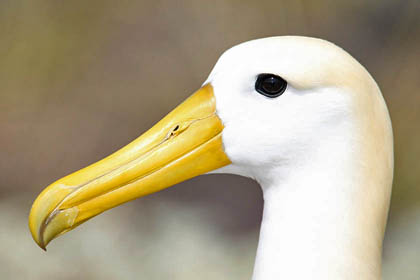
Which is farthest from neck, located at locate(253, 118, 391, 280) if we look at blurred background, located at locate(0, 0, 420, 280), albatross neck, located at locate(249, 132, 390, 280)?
blurred background, located at locate(0, 0, 420, 280)

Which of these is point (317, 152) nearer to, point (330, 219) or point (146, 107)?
point (330, 219)

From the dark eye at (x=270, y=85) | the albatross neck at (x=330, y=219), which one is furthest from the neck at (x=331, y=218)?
the dark eye at (x=270, y=85)

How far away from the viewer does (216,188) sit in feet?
11.7

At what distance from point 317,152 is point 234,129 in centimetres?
20

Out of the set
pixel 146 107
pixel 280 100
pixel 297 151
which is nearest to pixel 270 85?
pixel 280 100

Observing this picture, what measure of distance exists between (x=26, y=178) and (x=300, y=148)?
271cm

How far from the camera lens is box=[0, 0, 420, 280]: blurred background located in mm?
3236

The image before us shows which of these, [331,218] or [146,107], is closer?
[331,218]

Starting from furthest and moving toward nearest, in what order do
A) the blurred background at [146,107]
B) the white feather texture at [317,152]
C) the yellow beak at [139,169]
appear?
the blurred background at [146,107] < the yellow beak at [139,169] < the white feather texture at [317,152]

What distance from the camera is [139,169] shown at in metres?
1.37

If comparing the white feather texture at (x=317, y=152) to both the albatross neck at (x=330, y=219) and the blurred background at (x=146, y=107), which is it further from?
the blurred background at (x=146, y=107)

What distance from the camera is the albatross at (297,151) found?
48.9 inches

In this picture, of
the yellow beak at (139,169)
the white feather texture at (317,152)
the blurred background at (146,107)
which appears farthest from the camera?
the blurred background at (146,107)

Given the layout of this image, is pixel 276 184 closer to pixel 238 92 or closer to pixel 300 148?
pixel 300 148
